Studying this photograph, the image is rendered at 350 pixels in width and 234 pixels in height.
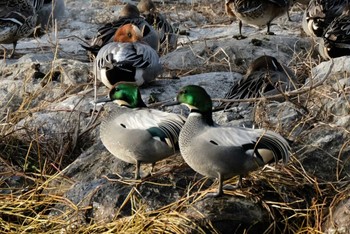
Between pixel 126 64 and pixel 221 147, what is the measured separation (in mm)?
2693

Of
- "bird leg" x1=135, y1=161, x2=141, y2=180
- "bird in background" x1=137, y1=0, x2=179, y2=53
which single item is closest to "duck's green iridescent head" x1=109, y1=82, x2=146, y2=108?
"bird leg" x1=135, y1=161, x2=141, y2=180

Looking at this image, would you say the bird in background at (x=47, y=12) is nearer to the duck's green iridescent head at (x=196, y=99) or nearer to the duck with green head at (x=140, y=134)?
the duck with green head at (x=140, y=134)

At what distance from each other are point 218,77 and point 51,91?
152 cm

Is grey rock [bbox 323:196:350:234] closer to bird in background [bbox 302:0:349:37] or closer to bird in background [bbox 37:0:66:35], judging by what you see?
bird in background [bbox 302:0:349:37]

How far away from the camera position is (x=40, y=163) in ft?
23.5

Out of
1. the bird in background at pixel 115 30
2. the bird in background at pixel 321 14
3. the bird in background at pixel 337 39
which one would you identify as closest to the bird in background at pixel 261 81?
the bird in background at pixel 337 39

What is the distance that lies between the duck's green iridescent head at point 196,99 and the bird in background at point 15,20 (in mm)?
5191

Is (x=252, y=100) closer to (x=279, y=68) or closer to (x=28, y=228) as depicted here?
(x=279, y=68)

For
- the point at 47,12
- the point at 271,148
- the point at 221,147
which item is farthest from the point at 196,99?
the point at 47,12

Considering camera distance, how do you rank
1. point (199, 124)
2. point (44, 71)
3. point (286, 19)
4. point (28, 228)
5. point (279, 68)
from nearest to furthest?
point (199, 124) → point (28, 228) → point (279, 68) → point (44, 71) → point (286, 19)

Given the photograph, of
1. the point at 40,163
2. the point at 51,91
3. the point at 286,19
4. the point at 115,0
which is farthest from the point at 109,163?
the point at 115,0

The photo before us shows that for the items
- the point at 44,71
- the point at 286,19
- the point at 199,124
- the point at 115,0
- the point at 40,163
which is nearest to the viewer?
the point at 199,124

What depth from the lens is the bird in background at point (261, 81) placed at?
7.82 metres

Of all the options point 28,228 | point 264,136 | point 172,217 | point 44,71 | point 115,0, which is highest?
point 264,136
